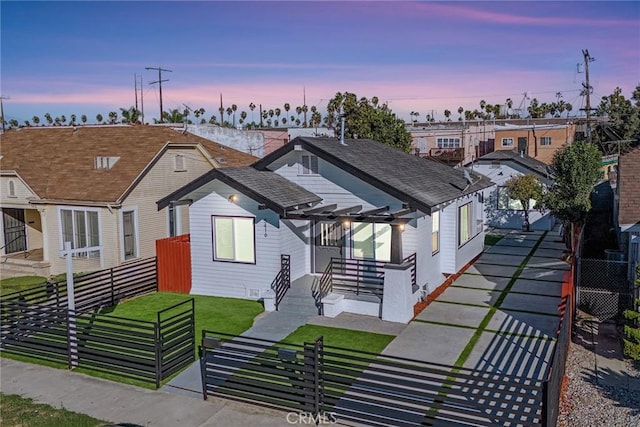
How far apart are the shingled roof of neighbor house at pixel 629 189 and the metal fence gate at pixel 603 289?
226 centimetres

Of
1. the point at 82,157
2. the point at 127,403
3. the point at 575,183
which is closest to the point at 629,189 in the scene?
the point at 575,183

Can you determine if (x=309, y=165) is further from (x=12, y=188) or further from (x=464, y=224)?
(x=12, y=188)

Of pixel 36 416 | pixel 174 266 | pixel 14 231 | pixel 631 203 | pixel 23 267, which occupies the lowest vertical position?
pixel 36 416

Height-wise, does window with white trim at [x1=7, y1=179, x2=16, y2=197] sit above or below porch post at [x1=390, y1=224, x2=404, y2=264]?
above

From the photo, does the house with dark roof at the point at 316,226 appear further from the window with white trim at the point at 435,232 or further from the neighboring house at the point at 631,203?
the neighboring house at the point at 631,203

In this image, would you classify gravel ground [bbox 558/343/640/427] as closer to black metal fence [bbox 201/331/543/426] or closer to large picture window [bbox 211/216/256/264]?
black metal fence [bbox 201/331/543/426]

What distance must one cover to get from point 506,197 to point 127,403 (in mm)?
26018

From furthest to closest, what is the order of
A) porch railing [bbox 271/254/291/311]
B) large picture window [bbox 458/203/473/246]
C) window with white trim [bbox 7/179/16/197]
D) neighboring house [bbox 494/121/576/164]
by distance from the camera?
neighboring house [bbox 494/121/576/164] → window with white trim [bbox 7/179/16/197] → large picture window [bbox 458/203/473/246] → porch railing [bbox 271/254/291/311]

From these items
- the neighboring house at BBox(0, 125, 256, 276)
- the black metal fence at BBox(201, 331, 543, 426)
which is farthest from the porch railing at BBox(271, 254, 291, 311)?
the neighboring house at BBox(0, 125, 256, 276)

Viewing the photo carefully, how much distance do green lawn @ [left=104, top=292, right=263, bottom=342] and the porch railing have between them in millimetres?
729

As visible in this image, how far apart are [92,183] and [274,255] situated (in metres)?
9.38

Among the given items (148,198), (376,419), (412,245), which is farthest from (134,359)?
(148,198)

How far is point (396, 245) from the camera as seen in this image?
14852mm

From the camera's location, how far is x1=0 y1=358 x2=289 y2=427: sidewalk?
9141 mm
